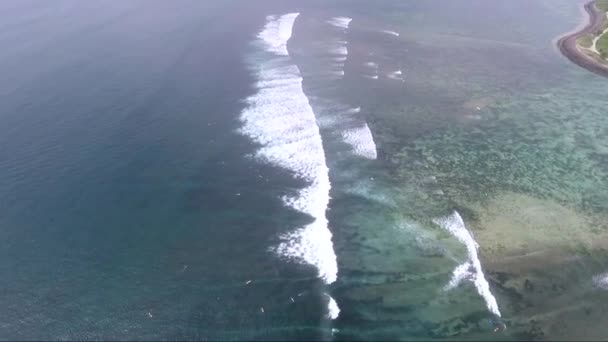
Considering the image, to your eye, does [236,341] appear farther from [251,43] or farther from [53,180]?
[251,43]

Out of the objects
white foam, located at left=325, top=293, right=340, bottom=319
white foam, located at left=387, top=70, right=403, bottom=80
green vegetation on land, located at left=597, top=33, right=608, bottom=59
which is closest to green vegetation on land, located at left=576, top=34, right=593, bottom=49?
green vegetation on land, located at left=597, top=33, right=608, bottom=59

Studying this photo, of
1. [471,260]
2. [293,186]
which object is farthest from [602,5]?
[293,186]

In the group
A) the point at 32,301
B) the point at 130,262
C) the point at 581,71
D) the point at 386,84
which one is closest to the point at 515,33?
the point at 581,71

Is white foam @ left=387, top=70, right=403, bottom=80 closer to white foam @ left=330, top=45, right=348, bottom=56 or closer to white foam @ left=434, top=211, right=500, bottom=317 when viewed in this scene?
white foam @ left=330, top=45, right=348, bottom=56

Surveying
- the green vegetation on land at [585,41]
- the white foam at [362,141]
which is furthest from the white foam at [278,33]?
the green vegetation on land at [585,41]

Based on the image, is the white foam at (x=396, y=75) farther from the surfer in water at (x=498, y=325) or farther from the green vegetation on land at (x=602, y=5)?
the green vegetation on land at (x=602, y=5)

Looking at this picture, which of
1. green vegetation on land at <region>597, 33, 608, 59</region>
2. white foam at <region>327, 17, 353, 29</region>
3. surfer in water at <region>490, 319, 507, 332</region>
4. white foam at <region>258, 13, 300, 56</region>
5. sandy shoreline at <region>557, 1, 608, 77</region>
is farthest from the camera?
white foam at <region>327, 17, 353, 29</region>
